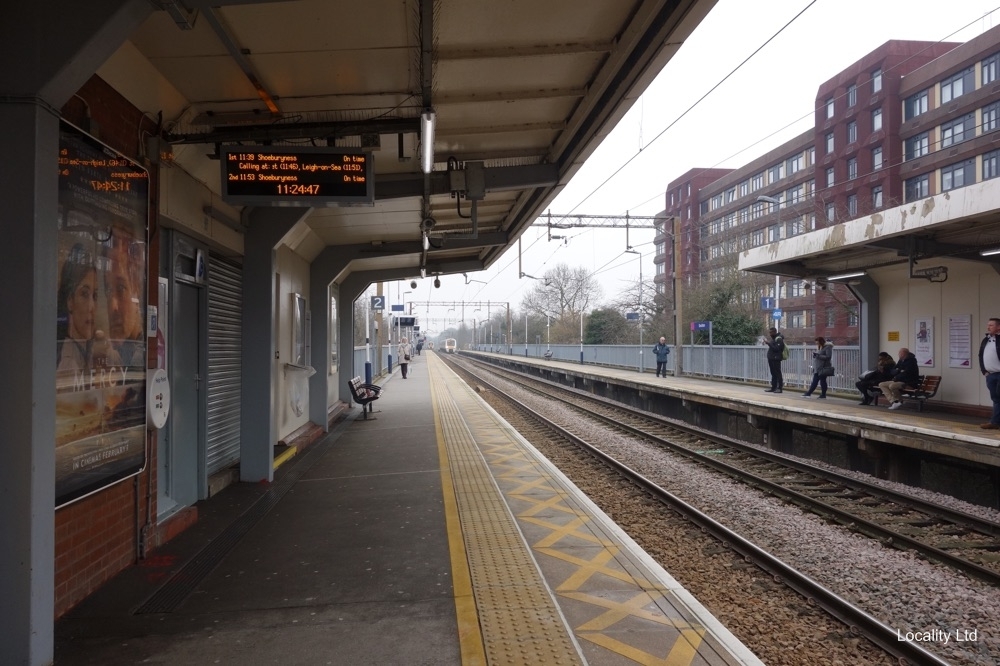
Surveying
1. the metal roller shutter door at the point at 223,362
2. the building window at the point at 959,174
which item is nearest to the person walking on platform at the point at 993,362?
the metal roller shutter door at the point at 223,362

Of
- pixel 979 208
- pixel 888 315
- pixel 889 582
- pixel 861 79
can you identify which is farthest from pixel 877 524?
pixel 861 79

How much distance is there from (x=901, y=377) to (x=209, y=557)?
40.0 ft

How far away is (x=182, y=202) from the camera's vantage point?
5930mm

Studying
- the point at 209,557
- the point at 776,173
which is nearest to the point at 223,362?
the point at 209,557

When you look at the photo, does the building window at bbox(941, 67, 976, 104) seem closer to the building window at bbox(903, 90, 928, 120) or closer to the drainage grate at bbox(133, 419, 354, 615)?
the building window at bbox(903, 90, 928, 120)

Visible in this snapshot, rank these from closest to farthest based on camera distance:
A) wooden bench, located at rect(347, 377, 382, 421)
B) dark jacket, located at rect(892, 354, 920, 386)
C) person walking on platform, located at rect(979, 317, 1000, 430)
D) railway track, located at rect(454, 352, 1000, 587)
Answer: railway track, located at rect(454, 352, 1000, 587) → person walking on platform, located at rect(979, 317, 1000, 430) → dark jacket, located at rect(892, 354, 920, 386) → wooden bench, located at rect(347, 377, 382, 421)

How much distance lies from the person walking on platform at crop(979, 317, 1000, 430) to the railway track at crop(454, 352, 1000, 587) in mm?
2570

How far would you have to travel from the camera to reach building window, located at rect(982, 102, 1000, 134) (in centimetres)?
2789

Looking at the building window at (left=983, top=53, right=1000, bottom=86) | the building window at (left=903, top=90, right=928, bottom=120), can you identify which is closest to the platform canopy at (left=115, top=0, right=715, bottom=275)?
the building window at (left=983, top=53, right=1000, bottom=86)

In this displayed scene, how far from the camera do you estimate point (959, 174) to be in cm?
3038

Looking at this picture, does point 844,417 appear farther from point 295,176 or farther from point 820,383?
point 295,176

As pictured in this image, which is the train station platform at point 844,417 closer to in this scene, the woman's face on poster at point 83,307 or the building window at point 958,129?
the woman's face on poster at point 83,307

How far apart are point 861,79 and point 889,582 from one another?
38.0 metres

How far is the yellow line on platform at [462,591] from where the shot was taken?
3500 millimetres
